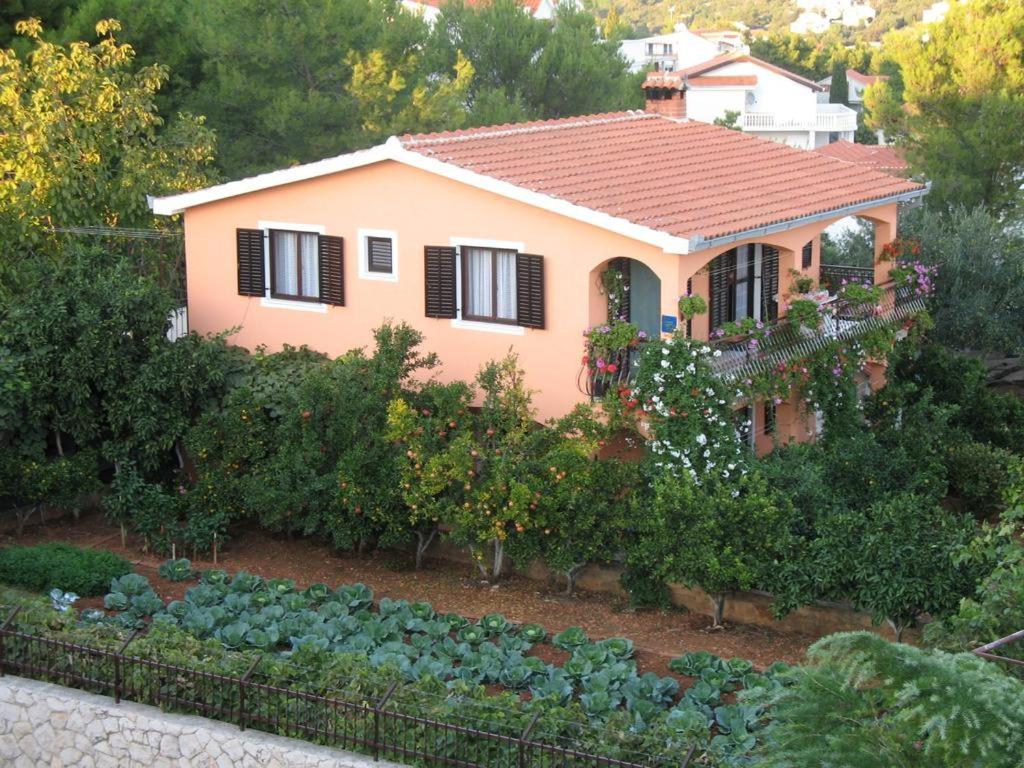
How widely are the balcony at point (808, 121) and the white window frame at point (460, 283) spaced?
48.2 metres

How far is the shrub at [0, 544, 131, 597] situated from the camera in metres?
18.4

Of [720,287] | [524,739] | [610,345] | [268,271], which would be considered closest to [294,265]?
[268,271]

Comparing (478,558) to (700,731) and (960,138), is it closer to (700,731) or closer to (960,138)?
(700,731)

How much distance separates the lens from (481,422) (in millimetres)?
20328

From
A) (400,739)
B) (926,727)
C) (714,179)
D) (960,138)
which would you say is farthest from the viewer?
(960,138)

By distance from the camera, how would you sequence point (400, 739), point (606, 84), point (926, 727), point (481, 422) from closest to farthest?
point (926, 727)
point (400, 739)
point (481, 422)
point (606, 84)

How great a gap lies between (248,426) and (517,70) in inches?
825

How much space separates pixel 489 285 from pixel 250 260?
4460 mm

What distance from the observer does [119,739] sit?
46.8ft

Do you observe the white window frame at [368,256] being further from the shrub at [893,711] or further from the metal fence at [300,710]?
the shrub at [893,711]

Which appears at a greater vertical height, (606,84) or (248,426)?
(606,84)

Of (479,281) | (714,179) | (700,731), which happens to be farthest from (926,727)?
(714,179)

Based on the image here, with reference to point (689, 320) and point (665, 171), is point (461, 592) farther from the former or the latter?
point (665, 171)

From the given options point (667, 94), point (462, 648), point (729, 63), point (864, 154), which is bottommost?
point (462, 648)
